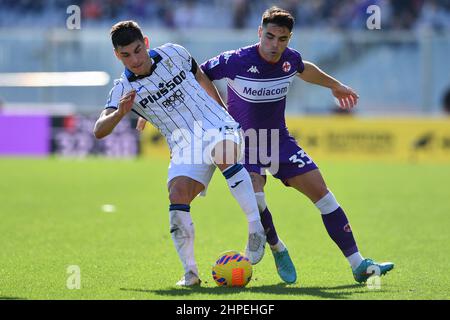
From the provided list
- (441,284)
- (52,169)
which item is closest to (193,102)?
(441,284)

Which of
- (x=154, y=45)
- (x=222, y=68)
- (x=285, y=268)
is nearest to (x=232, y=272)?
(x=285, y=268)

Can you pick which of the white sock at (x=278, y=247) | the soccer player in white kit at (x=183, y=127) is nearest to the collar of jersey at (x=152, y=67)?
the soccer player in white kit at (x=183, y=127)

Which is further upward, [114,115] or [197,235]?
[114,115]

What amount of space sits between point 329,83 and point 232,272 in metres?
1.93

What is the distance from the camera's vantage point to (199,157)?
702cm

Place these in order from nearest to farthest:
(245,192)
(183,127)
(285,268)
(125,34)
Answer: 1. (125,34)
2. (245,192)
3. (183,127)
4. (285,268)

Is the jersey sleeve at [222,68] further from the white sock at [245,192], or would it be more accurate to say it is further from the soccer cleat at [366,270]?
the soccer cleat at [366,270]

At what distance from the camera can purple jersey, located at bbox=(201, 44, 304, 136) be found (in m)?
7.55

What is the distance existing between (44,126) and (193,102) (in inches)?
604

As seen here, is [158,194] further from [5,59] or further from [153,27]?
[153,27]

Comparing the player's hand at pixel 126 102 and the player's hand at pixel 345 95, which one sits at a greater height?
the player's hand at pixel 345 95

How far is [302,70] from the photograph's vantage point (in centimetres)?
770

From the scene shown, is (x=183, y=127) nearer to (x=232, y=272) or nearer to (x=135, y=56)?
(x=135, y=56)

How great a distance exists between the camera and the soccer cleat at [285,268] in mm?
7345
